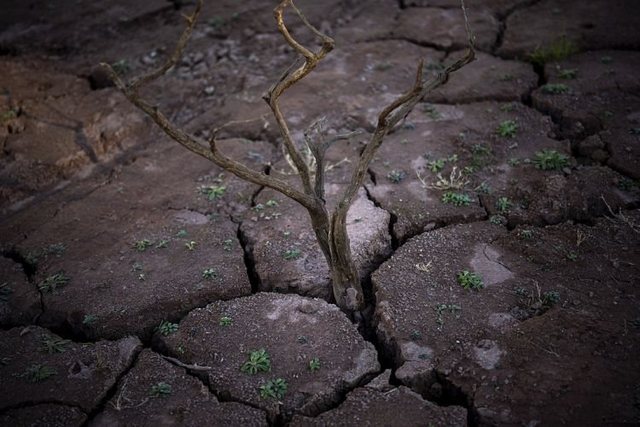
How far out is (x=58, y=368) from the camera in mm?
2232

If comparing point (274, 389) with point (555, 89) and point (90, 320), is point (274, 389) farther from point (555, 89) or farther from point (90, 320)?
point (555, 89)

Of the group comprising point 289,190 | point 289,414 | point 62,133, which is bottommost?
point 289,414

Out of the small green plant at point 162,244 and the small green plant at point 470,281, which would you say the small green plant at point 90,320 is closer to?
the small green plant at point 162,244

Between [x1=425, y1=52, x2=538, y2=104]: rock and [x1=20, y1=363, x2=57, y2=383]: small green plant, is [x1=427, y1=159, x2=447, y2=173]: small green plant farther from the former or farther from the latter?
[x1=20, y1=363, x2=57, y2=383]: small green plant

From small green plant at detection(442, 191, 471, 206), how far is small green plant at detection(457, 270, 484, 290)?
58 cm

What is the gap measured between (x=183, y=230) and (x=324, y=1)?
350cm

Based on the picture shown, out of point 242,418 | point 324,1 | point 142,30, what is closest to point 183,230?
point 242,418

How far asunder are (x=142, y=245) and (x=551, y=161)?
2.55 m

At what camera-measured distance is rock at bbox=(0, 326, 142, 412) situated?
2.11m

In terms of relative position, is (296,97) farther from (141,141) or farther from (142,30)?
(142,30)

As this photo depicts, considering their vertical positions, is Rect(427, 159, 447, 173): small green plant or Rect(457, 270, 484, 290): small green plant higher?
Rect(427, 159, 447, 173): small green plant

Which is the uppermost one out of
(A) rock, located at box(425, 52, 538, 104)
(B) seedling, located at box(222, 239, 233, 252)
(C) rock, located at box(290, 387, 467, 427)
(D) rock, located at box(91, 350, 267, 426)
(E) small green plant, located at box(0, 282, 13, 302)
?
(A) rock, located at box(425, 52, 538, 104)

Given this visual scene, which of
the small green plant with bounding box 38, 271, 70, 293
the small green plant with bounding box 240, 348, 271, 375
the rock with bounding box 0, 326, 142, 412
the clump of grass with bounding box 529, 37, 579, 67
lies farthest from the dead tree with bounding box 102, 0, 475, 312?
the clump of grass with bounding box 529, 37, 579, 67

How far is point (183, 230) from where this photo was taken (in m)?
2.98
